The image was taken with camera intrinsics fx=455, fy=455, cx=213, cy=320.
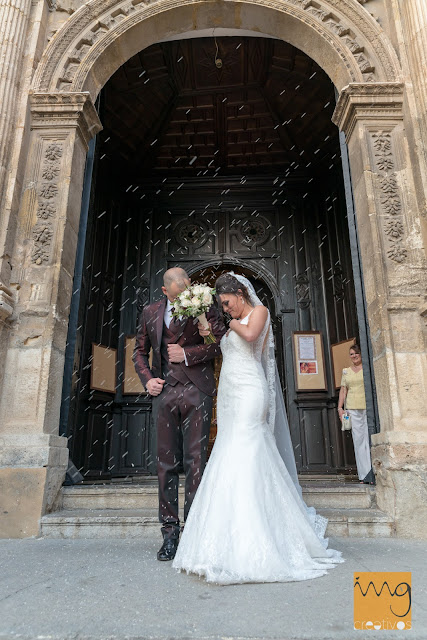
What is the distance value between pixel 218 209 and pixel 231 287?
6559 millimetres

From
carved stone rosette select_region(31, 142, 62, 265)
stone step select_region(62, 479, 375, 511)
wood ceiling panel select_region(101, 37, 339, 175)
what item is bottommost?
stone step select_region(62, 479, 375, 511)

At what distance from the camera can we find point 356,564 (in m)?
2.38

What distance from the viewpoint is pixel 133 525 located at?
10.8ft

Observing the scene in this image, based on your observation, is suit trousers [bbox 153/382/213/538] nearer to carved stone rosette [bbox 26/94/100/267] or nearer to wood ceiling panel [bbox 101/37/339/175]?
carved stone rosette [bbox 26/94/100/267]

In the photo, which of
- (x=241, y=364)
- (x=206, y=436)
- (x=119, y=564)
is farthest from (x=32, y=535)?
(x=241, y=364)

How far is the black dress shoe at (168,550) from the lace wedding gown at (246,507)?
0.67 feet

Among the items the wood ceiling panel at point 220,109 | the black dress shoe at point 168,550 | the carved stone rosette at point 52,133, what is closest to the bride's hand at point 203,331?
the black dress shoe at point 168,550

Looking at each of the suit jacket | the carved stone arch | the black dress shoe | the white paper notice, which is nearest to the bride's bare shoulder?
the suit jacket

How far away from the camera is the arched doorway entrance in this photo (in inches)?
290

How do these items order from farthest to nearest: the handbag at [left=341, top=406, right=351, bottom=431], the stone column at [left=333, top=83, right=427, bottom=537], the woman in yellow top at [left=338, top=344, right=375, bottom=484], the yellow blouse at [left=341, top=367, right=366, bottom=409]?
1. the handbag at [left=341, top=406, right=351, bottom=431]
2. the yellow blouse at [left=341, top=367, right=366, bottom=409]
3. the woman in yellow top at [left=338, top=344, right=375, bottom=484]
4. the stone column at [left=333, top=83, right=427, bottom=537]

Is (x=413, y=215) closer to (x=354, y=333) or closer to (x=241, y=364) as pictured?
(x=241, y=364)

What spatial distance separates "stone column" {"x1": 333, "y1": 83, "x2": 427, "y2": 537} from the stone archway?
0.4 inches

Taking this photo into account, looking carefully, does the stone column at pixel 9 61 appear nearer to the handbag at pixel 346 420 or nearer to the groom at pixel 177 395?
the groom at pixel 177 395

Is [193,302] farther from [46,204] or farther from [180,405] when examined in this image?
[46,204]
